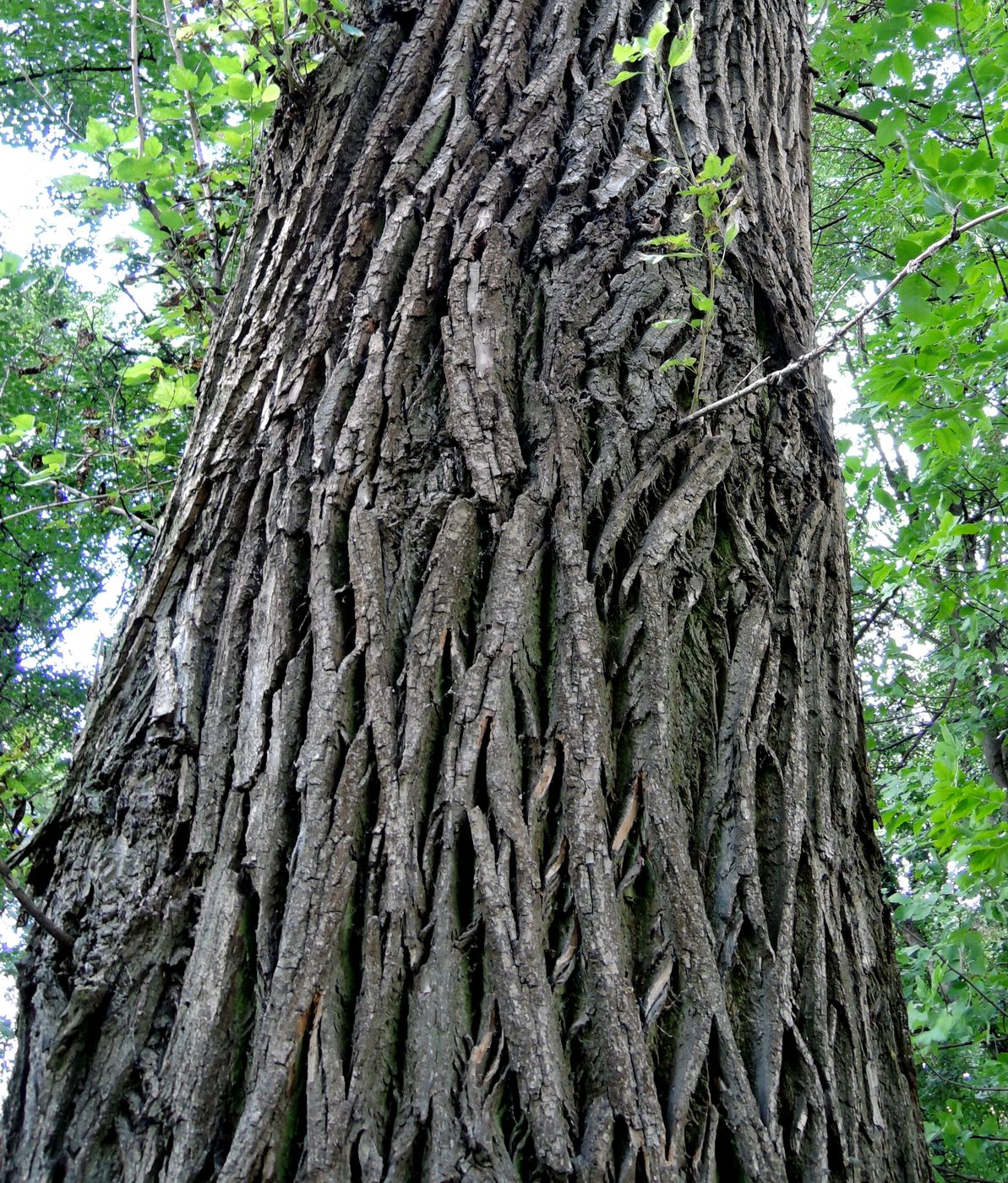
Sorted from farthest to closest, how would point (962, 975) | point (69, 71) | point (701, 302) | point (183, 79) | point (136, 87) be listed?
point (69, 71) → point (962, 975) → point (136, 87) → point (183, 79) → point (701, 302)

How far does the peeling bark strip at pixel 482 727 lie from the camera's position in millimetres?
1098

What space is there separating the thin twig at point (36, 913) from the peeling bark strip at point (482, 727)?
27 mm

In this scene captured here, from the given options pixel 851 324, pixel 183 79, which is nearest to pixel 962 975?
pixel 851 324

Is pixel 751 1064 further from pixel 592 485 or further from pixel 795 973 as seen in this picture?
pixel 592 485

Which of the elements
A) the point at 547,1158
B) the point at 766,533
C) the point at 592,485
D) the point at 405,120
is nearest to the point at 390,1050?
the point at 547,1158

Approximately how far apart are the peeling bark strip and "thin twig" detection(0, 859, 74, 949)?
1.0 inches

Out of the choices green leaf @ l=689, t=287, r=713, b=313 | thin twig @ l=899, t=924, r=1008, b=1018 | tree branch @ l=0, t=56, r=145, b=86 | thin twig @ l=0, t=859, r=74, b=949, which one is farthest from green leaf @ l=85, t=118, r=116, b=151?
thin twig @ l=899, t=924, r=1008, b=1018

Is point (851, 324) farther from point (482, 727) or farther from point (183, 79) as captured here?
point (183, 79)

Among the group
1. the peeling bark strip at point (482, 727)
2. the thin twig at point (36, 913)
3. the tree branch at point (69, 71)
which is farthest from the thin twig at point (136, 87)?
the tree branch at point (69, 71)

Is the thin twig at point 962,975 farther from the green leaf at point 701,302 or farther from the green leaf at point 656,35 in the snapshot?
the green leaf at point 656,35

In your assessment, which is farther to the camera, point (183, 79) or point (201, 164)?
point (201, 164)

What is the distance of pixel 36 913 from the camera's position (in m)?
1.27

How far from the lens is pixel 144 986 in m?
1.23

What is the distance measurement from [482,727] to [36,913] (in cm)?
72
